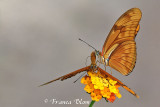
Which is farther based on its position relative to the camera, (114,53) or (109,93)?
(114,53)

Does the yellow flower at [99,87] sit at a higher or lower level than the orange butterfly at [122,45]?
lower

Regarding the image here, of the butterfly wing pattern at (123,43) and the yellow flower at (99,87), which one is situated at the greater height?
the butterfly wing pattern at (123,43)

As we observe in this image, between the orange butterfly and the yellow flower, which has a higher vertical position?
the orange butterfly

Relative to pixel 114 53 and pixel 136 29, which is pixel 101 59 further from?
pixel 136 29

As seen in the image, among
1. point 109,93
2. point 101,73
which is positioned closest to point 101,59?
point 101,73

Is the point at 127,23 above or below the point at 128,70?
above

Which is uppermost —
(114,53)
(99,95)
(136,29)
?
(136,29)

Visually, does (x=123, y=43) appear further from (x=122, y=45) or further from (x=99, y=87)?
(x=99, y=87)
